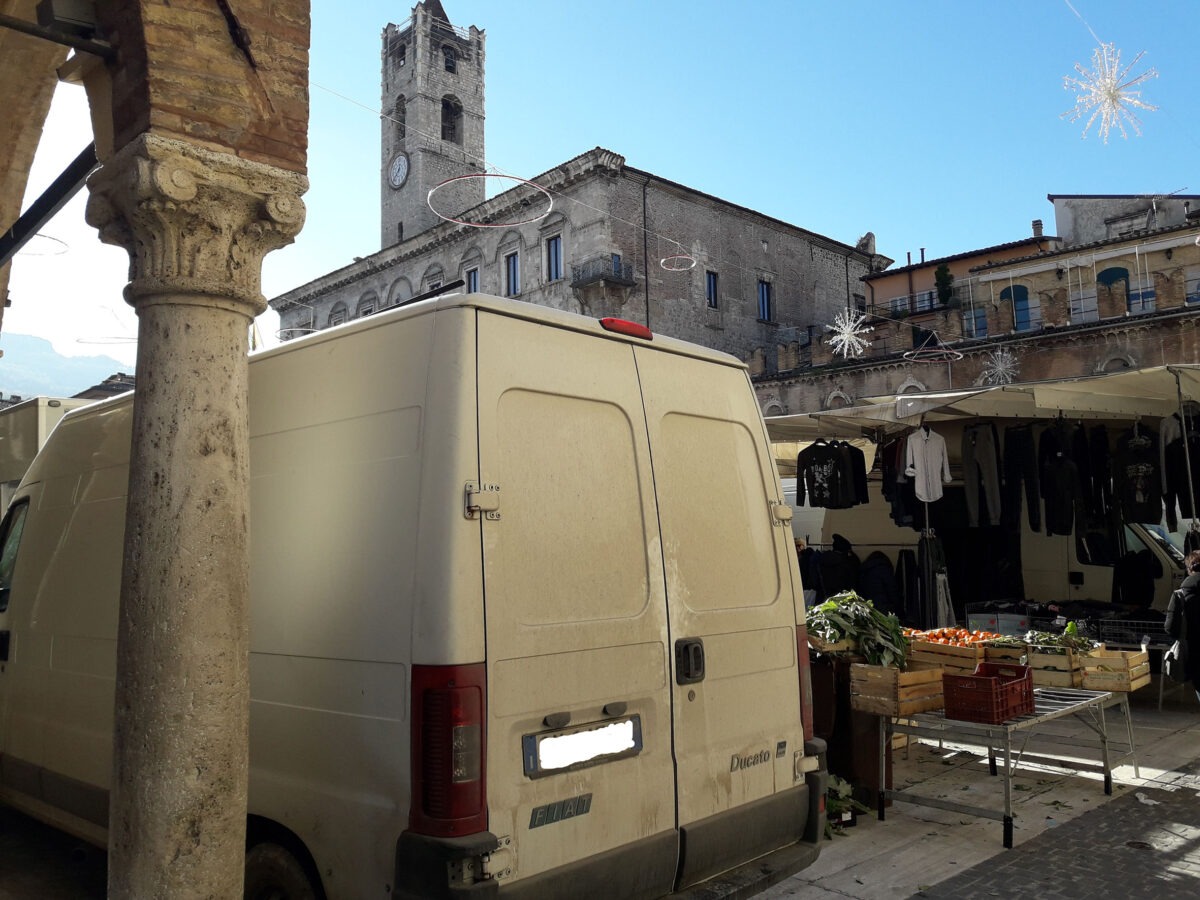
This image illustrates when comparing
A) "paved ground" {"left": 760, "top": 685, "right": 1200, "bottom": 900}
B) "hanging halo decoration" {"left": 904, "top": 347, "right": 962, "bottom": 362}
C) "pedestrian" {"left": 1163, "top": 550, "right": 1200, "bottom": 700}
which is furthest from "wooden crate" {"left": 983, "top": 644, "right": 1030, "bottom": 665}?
"hanging halo decoration" {"left": 904, "top": 347, "right": 962, "bottom": 362}

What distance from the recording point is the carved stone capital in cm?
329

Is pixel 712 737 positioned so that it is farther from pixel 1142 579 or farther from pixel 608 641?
pixel 1142 579

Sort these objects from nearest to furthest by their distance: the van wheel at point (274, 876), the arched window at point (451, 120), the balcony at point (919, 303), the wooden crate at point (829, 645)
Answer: the van wheel at point (274, 876)
the wooden crate at point (829, 645)
the balcony at point (919, 303)
the arched window at point (451, 120)

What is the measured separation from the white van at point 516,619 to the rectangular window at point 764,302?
39.2 m

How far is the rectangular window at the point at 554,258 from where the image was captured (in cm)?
3762

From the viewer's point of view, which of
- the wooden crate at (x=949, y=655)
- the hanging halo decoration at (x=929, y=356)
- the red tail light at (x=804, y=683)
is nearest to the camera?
the red tail light at (x=804, y=683)

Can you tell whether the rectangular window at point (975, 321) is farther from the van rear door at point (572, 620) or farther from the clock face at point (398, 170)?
the van rear door at point (572, 620)

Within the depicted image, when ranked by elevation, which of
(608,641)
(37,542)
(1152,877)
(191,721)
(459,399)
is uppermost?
(459,399)

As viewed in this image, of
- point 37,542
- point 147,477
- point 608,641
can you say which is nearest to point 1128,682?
point 608,641

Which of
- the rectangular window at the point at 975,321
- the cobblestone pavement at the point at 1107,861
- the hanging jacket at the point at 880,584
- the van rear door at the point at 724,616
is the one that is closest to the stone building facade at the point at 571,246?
the rectangular window at the point at 975,321

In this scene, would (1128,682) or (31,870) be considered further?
(1128,682)

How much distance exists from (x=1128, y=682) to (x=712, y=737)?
4194 mm

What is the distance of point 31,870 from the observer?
5156mm

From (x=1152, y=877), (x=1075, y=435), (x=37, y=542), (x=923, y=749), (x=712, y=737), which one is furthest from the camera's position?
(x=1075, y=435)
